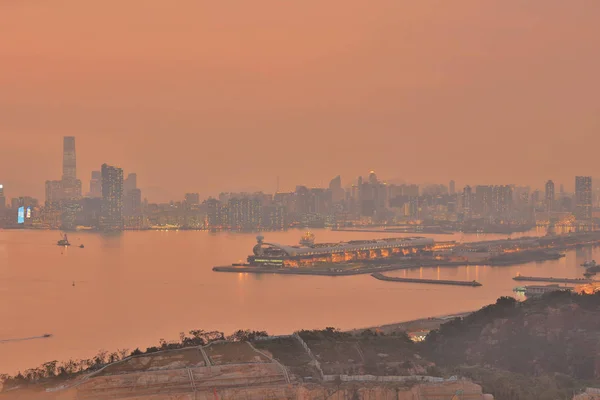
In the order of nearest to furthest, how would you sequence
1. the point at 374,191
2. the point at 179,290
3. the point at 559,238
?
1. the point at 179,290
2. the point at 559,238
3. the point at 374,191

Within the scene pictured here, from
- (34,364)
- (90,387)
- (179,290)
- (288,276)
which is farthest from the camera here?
(288,276)

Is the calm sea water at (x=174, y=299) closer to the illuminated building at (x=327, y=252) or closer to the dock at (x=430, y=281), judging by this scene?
the dock at (x=430, y=281)

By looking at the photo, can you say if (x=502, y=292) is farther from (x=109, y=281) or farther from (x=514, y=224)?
(x=514, y=224)

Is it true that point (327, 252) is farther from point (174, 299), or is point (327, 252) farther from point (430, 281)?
point (174, 299)

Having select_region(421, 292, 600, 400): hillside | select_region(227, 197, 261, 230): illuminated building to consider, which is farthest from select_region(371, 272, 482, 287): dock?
select_region(227, 197, 261, 230): illuminated building

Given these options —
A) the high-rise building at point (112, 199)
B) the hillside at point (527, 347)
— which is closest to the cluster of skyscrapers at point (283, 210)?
the high-rise building at point (112, 199)

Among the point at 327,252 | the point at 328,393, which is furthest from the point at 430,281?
the point at 328,393

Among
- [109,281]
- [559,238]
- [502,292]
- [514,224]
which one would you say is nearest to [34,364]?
[109,281]
